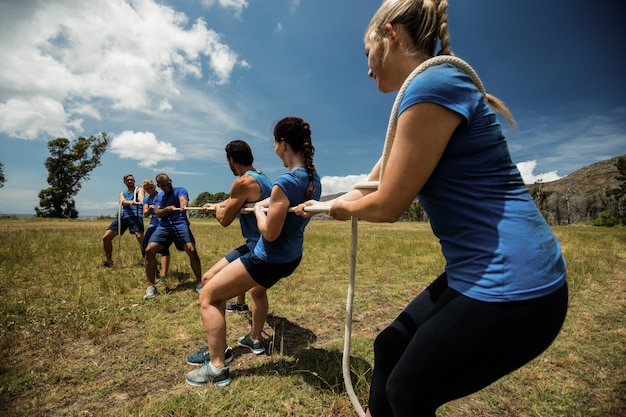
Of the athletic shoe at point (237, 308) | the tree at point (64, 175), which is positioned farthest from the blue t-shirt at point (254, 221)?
the tree at point (64, 175)

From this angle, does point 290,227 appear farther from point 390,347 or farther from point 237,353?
point 237,353

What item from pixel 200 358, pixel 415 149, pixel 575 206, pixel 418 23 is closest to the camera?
pixel 415 149

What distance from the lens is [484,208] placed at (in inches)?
47.1

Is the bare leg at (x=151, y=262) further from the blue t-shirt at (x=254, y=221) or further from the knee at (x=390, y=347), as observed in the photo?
the knee at (x=390, y=347)

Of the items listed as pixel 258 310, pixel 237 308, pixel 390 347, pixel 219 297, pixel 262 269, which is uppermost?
pixel 262 269

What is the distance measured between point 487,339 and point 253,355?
3.59 m

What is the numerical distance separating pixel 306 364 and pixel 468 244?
314cm

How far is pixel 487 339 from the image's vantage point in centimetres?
116

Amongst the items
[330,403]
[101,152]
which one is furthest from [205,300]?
[101,152]

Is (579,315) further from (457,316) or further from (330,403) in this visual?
(457,316)

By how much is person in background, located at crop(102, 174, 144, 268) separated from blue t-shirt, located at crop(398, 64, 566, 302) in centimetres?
992

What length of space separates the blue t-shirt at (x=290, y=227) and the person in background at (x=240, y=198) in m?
0.86

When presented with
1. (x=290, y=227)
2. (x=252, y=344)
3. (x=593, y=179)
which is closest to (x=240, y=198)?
(x=290, y=227)

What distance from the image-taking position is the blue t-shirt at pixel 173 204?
7227mm
